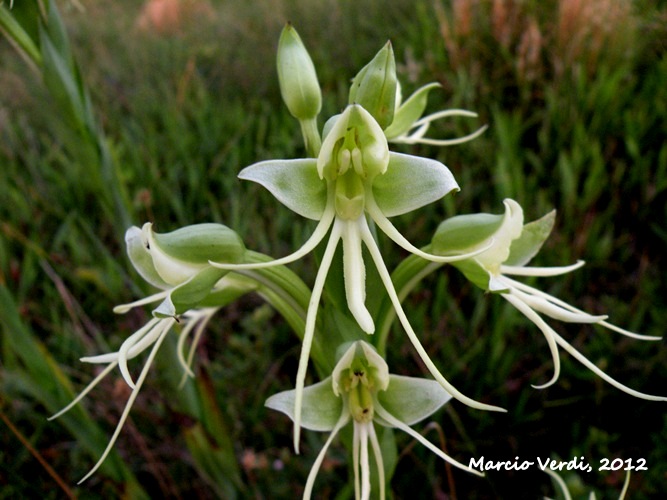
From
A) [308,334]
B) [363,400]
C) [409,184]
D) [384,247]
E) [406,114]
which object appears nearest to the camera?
[308,334]

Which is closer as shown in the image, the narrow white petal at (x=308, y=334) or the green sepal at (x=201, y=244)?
the narrow white petal at (x=308, y=334)

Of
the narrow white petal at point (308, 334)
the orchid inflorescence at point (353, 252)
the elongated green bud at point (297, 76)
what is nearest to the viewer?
the narrow white petal at point (308, 334)

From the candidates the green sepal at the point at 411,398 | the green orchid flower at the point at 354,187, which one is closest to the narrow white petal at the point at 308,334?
the green orchid flower at the point at 354,187

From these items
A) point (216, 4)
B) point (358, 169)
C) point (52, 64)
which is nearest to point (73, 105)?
point (52, 64)

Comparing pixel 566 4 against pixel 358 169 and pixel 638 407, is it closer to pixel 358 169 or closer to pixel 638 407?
pixel 638 407

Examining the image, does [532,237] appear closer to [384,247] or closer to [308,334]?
[308,334]

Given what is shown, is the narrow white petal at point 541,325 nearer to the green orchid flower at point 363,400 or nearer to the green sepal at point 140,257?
the green orchid flower at point 363,400

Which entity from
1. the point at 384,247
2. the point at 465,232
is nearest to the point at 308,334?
the point at 465,232
